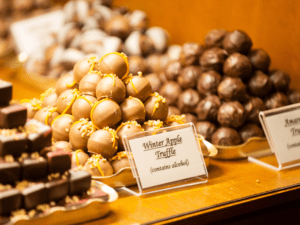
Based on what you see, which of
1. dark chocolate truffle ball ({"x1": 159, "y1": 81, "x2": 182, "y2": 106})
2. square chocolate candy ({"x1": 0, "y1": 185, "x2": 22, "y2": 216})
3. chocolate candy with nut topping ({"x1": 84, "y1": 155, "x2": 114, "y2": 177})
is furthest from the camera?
dark chocolate truffle ball ({"x1": 159, "y1": 81, "x2": 182, "y2": 106})

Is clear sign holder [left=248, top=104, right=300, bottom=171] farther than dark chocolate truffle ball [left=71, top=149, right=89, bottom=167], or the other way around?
clear sign holder [left=248, top=104, right=300, bottom=171]

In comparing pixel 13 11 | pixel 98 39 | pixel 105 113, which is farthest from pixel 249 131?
pixel 13 11

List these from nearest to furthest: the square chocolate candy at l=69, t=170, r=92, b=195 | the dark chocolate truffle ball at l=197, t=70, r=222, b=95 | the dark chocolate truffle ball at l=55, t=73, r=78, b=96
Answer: the square chocolate candy at l=69, t=170, r=92, b=195
the dark chocolate truffle ball at l=55, t=73, r=78, b=96
the dark chocolate truffle ball at l=197, t=70, r=222, b=95

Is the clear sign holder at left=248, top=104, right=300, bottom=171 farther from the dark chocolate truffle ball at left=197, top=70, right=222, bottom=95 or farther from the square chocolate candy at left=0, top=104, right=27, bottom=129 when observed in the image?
the square chocolate candy at left=0, top=104, right=27, bottom=129

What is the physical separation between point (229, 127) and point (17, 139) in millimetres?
925

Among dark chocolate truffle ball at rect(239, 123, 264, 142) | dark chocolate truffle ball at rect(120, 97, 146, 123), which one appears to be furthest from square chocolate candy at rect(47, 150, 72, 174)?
dark chocolate truffle ball at rect(239, 123, 264, 142)

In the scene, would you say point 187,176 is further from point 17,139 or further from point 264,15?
point 264,15

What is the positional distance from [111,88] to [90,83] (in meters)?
0.09

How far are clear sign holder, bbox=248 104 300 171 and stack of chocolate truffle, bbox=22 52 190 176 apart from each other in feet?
1.15

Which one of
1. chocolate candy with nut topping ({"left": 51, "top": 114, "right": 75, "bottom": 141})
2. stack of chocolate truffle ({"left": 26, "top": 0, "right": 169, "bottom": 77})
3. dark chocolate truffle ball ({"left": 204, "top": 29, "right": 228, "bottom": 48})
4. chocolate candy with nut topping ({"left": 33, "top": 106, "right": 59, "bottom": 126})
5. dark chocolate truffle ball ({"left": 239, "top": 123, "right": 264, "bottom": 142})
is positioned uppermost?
stack of chocolate truffle ({"left": 26, "top": 0, "right": 169, "bottom": 77})

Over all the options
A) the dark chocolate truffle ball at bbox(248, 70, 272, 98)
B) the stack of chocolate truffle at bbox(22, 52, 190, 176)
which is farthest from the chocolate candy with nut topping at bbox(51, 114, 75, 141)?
the dark chocolate truffle ball at bbox(248, 70, 272, 98)

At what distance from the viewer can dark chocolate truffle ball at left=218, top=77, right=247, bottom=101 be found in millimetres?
1681

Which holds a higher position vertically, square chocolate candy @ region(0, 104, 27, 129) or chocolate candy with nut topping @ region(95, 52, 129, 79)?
chocolate candy with nut topping @ region(95, 52, 129, 79)

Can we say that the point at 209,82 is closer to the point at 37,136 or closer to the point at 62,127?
the point at 62,127
